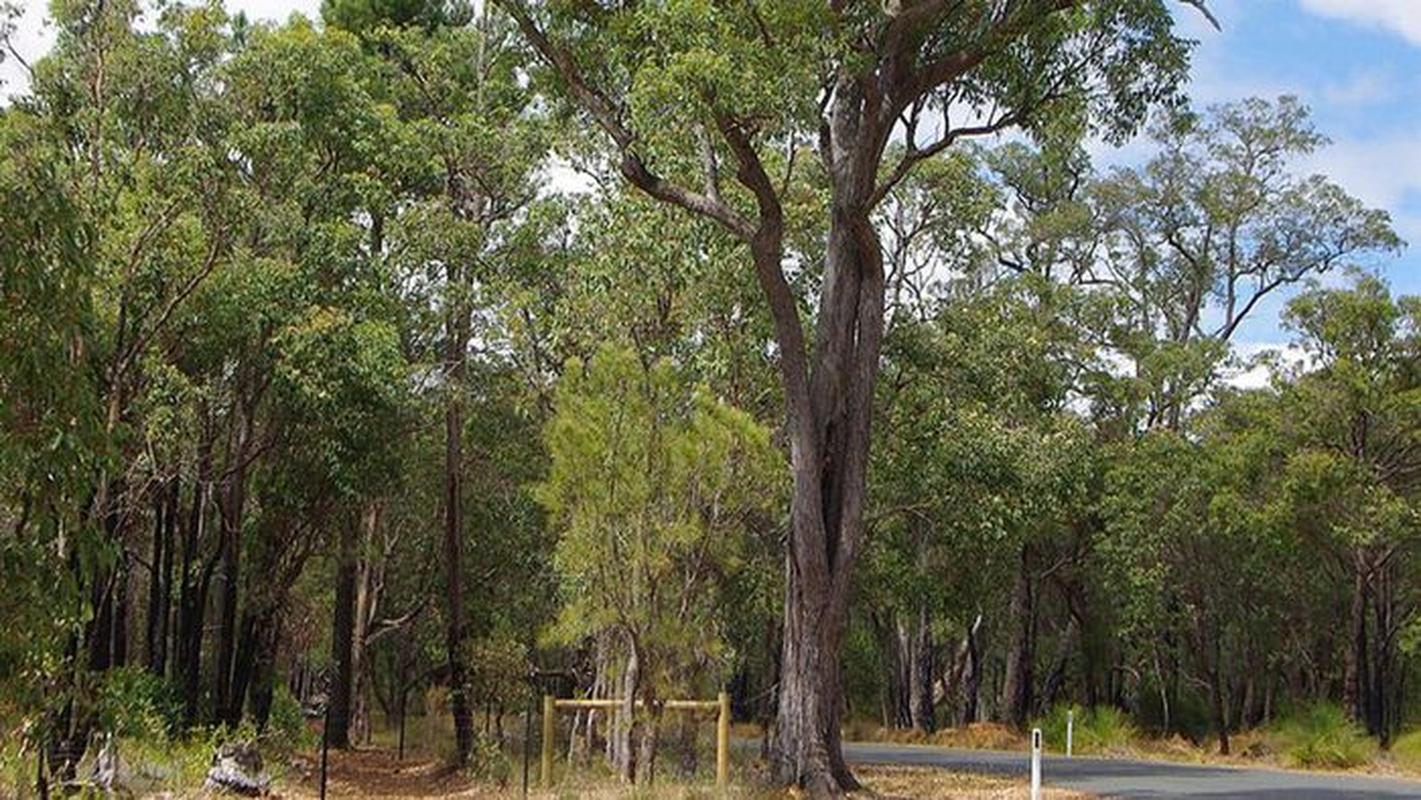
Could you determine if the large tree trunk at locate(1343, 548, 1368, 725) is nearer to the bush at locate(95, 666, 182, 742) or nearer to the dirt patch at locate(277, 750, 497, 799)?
the dirt patch at locate(277, 750, 497, 799)

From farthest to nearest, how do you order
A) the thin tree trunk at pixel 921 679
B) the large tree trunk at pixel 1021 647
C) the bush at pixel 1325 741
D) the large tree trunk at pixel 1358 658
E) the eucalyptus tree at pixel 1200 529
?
the thin tree trunk at pixel 921 679 < the large tree trunk at pixel 1021 647 < the large tree trunk at pixel 1358 658 < the eucalyptus tree at pixel 1200 529 < the bush at pixel 1325 741

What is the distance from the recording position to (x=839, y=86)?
672 inches

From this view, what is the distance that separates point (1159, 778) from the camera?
77.2 ft

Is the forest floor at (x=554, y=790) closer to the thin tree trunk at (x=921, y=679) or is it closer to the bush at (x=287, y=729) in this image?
the bush at (x=287, y=729)

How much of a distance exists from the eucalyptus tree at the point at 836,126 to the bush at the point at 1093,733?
1701cm

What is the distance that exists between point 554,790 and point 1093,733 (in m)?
19.6

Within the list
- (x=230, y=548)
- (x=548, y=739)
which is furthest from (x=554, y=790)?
(x=230, y=548)

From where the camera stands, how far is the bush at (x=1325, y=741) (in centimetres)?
2820

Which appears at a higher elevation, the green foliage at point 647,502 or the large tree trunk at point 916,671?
the green foliage at point 647,502

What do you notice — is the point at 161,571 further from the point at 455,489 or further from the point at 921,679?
the point at 921,679

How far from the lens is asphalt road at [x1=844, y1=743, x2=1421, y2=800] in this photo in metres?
20.2

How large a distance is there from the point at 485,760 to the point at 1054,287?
21.0 metres

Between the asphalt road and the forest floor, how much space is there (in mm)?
1175

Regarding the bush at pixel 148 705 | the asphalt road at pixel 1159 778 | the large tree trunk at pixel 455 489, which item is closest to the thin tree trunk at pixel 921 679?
the asphalt road at pixel 1159 778
